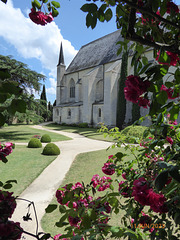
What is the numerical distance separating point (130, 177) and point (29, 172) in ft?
18.1

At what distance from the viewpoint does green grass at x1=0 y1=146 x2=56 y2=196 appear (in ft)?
17.8

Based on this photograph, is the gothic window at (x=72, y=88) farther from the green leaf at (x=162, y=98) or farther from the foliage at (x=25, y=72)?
the green leaf at (x=162, y=98)

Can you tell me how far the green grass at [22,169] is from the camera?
5.43 m

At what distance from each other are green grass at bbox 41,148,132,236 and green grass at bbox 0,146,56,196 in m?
1.17

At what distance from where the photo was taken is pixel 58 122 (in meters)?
32.1

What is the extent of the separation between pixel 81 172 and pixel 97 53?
24.9m

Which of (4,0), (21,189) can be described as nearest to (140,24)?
(4,0)

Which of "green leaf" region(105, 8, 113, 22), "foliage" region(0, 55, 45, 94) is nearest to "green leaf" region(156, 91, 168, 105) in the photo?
"green leaf" region(105, 8, 113, 22)

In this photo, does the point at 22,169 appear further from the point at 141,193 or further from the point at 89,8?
the point at 89,8

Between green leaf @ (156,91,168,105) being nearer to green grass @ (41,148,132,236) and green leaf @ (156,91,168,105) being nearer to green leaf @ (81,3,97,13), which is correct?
green leaf @ (81,3,97,13)

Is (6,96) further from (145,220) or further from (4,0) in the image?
(145,220)

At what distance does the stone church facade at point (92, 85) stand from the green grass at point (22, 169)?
14.0m

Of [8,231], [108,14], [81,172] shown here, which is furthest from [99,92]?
[8,231]

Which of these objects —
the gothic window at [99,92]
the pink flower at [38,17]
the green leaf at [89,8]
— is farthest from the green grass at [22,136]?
the green leaf at [89,8]
